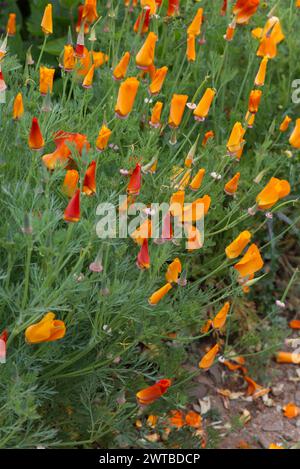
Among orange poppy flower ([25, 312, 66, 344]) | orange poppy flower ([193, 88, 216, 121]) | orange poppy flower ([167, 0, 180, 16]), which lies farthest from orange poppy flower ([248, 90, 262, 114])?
orange poppy flower ([25, 312, 66, 344])

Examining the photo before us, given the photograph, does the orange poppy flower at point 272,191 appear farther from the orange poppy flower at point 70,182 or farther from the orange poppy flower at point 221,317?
the orange poppy flower at point 70,182

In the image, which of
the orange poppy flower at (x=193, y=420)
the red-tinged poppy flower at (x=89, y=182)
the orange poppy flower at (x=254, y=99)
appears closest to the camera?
the red-tinged poppy flower at (x=89, y=182)

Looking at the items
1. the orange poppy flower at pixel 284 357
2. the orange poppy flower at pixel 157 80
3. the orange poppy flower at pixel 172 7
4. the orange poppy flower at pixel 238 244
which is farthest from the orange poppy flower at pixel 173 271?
the orange poppy flower at pixel 284 357

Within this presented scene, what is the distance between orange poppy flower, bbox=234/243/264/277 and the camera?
2193 millimetres

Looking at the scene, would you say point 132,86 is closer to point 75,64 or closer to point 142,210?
point 142,210

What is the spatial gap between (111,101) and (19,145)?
1.30 feet

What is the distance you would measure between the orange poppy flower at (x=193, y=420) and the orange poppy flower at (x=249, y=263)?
2.60ft

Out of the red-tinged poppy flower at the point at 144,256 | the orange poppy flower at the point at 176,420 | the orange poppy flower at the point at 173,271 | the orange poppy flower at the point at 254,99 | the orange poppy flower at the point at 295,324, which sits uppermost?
the orange poppy flower at the point at 254,99

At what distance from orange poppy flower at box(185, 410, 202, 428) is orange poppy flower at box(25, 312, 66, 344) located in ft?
3.32

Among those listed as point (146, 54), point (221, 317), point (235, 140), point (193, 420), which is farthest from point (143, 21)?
point (193, 420)

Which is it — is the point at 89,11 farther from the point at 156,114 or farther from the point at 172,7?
the point at 156,114

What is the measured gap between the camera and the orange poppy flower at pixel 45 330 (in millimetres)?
1879

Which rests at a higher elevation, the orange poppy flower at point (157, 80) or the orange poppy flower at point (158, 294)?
the orange poppy flower at point (157, 80)
